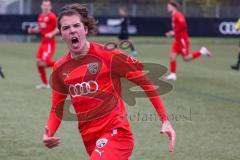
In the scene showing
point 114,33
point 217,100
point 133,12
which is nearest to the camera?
point 217,100

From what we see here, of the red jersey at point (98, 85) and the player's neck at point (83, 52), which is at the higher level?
the player's neck at point (83, 52)

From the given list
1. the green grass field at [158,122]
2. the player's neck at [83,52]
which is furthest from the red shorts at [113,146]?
the green grass field at [158,122]

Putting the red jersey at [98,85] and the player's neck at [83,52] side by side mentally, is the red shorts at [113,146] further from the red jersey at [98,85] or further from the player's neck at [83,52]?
the player's neck at [83,52]

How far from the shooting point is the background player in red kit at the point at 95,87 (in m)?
4.96

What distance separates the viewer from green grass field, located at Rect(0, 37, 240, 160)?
798 cm

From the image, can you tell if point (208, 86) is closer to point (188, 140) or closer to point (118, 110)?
point (188, 140)

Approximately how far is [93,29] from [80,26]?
0.83 feet

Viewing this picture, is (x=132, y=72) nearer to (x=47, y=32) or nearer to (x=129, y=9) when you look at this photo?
(x=47, y=32)

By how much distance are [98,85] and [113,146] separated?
0.53m

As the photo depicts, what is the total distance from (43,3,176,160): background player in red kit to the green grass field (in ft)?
8.60

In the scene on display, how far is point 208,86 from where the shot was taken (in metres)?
15.3

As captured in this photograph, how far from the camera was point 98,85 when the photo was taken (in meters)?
5.10

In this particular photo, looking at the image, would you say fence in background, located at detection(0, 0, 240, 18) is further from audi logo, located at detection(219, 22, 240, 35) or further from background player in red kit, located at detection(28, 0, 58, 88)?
background player in red kit, located at detection(28, 0, 58, 88)

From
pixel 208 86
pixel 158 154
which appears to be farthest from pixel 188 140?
pixel 208 86
